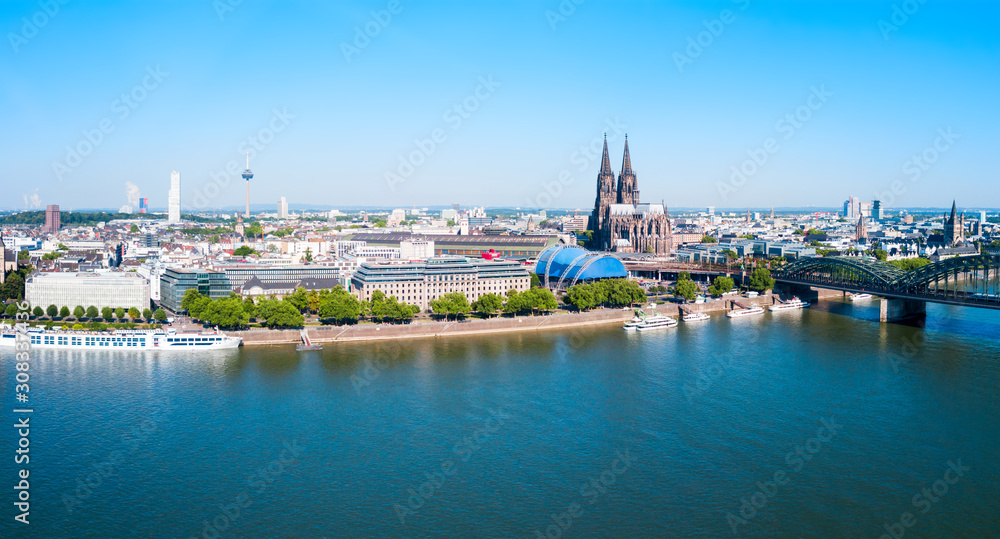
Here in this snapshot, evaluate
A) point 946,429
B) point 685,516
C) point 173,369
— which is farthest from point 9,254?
point 946,429

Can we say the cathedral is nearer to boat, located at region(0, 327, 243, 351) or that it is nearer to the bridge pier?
the bridge pier

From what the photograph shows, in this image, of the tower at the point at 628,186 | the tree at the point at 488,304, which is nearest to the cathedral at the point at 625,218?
the tower at the point at 628,186

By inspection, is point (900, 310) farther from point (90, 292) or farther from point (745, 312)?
point (90, 292)

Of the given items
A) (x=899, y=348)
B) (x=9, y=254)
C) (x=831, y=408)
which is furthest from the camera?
(x=9, y=254)

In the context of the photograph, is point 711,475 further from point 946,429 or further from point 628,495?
point 946,429

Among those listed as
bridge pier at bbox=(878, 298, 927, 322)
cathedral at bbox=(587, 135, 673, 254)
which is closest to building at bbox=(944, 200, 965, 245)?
cathedral at bbox=(587, 135, 673, 254)

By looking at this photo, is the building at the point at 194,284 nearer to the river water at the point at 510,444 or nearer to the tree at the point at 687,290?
the river water at the point at 510,444

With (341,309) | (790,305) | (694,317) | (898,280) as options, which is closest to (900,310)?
(898,280)
